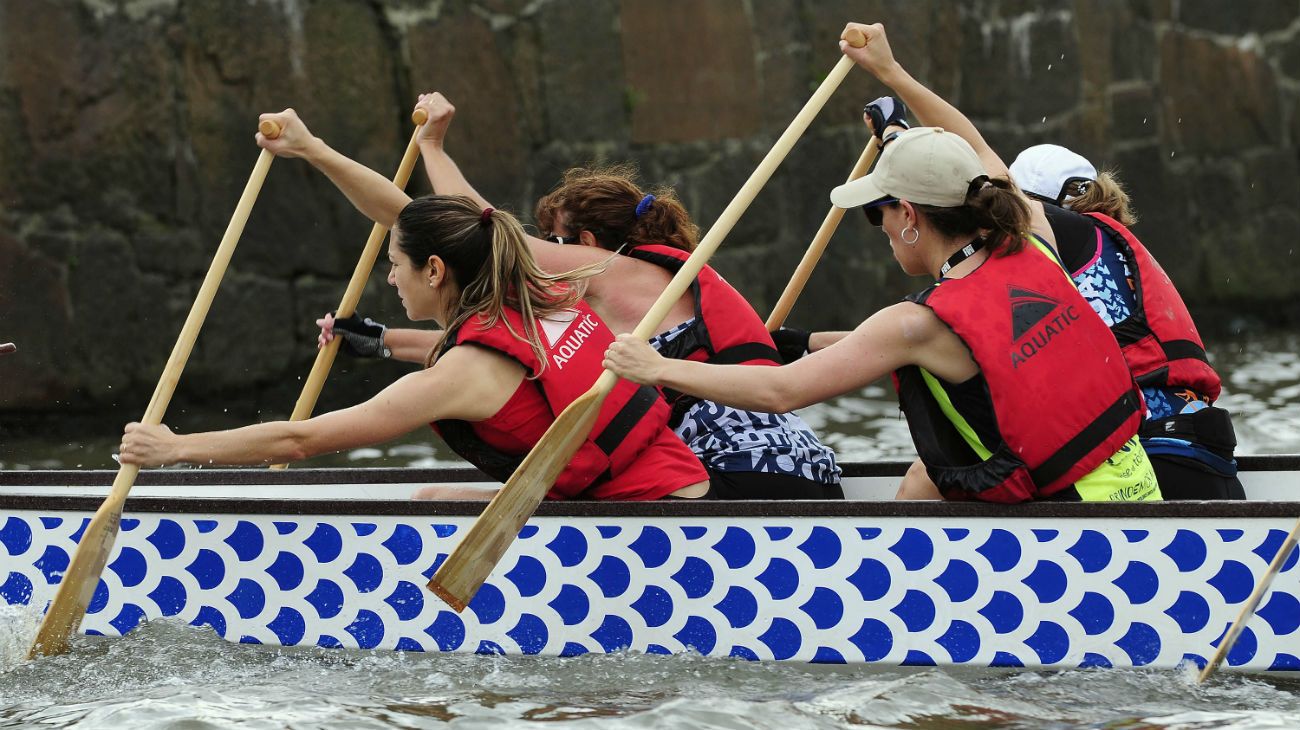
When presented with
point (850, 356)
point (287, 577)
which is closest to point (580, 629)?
point (287, 577)

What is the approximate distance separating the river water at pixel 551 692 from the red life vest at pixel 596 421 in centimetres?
43

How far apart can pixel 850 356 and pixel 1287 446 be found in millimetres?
4453

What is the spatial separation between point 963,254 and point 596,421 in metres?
0.92

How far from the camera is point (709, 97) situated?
8859mm

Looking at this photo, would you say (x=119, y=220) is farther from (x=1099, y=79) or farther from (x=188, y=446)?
(x=1099, y=79)

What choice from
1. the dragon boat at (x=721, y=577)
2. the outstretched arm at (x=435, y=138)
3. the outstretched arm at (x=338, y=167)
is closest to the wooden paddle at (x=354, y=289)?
the outstretched arm at (x=435, y=138)

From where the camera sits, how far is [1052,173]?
14.8 feet

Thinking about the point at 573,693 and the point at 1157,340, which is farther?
the point at 1157,340

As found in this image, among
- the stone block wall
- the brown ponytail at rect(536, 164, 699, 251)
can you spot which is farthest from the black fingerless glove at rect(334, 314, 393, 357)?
the stone block wall

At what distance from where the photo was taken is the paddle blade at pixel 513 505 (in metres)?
3.65

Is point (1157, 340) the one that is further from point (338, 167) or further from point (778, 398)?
point (338, 167)

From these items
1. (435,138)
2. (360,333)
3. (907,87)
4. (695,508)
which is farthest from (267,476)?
(907,87)

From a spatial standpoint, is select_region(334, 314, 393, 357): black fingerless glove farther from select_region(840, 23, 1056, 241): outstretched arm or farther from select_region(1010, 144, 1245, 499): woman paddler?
select_region(1010, 144, 1245, 499): woman paddler

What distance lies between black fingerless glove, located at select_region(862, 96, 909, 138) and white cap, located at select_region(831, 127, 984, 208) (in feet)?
2.42
